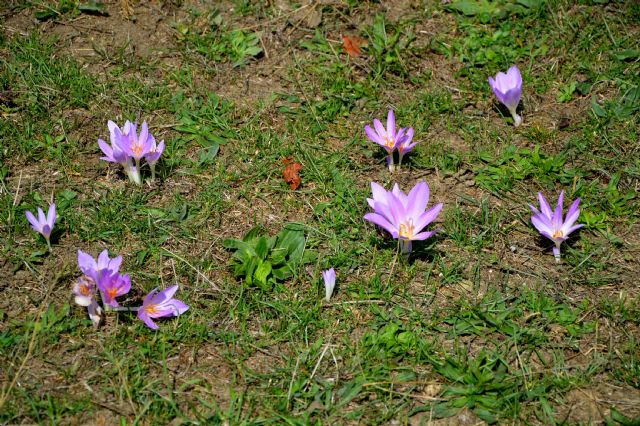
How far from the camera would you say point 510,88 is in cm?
358

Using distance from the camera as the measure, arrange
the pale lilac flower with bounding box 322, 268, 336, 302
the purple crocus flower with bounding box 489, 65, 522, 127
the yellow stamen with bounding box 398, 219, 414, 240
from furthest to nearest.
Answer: the purple crocus flower with bounding box 489, 65, 522, 127 < the yellow stamen with bounding box 398, 219, 414, 240 < the pale lilac flower with bounding box 322, 268, 336, 302

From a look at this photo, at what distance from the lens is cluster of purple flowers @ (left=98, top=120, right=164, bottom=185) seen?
312 centimetres

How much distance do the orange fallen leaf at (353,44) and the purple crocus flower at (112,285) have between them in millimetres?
1908

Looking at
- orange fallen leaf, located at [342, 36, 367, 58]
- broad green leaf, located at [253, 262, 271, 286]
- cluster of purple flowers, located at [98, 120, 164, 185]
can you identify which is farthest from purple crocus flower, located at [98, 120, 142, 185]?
orange fallen leaf, located at [342, 36, 367, 58]

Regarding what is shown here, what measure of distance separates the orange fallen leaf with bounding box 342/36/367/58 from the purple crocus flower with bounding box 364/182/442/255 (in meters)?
1.29

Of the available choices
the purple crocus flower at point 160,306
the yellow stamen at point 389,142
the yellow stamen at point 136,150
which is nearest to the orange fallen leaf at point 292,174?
the yellow stamen at point 389,142

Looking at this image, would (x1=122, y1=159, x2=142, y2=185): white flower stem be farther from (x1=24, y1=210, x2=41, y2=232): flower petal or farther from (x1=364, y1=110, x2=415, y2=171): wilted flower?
(x1=364, y1=110, x2=415, y2=171): wilted flower

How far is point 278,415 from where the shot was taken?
2.47 m

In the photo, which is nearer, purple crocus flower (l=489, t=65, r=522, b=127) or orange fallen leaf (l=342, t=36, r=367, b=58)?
purple crocus flower (l=489, t=65, r=522, b=127)

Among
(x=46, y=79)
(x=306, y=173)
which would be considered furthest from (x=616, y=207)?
(x=46, y=79)

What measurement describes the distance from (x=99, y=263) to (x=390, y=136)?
4.58 ft

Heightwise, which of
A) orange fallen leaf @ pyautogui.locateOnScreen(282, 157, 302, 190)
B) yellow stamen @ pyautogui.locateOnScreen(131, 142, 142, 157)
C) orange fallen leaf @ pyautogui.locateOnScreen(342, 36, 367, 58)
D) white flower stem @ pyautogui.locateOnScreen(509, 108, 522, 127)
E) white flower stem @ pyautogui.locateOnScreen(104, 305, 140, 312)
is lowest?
white flower stem @ pyautogui.locateOnScreen(104, 305, 140, 312)

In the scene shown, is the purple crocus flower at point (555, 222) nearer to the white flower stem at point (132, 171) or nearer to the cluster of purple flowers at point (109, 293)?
the cluster of purple flowers at point (109, 293)

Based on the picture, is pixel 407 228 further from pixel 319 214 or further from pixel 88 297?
pixel 88 297
